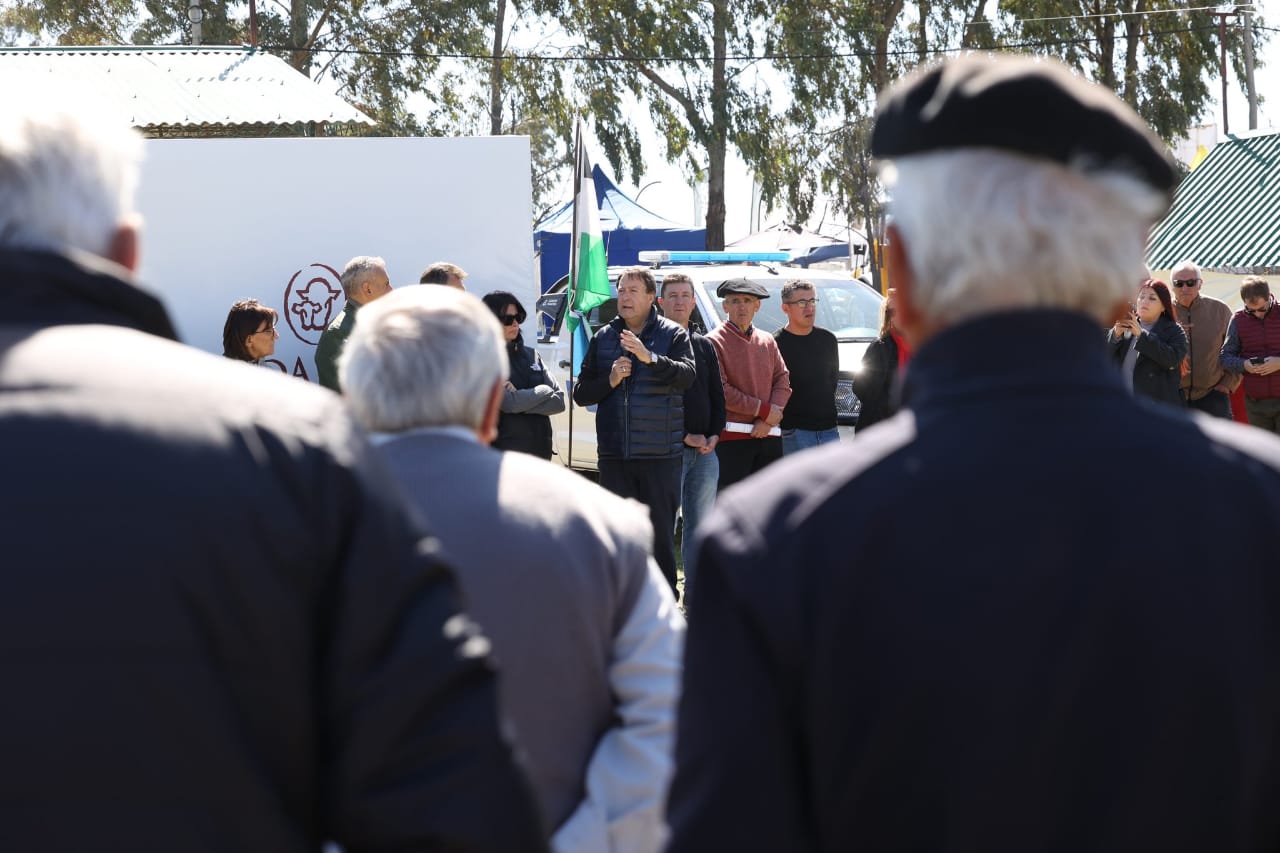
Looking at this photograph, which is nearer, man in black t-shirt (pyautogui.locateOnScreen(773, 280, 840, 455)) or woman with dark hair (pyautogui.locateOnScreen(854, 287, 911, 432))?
woman with dark hair (pyautogui.locateOnScreen(854, 287, 911, 432))

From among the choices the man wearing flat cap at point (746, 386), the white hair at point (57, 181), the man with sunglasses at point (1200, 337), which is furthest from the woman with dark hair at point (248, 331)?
the man with sunglasses at point (1200, 337)

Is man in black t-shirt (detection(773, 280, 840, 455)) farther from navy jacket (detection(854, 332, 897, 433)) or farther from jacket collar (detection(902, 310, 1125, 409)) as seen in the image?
jacket collar (detection(902, 310, 1125, 409))

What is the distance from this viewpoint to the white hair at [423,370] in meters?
2.55

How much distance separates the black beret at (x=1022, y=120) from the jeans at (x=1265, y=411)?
34.4ft

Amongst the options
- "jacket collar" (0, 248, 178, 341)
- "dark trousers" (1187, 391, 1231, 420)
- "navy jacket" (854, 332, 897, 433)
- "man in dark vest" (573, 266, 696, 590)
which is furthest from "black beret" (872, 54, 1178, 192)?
"dark trousers" (1187, 391, 1231, 420)

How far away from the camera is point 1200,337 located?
10.2 metres

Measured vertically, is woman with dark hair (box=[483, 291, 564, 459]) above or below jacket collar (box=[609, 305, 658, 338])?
below

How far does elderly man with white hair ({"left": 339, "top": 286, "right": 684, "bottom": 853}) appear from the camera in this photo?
8.01 ft

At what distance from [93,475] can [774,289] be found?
958 centimetres

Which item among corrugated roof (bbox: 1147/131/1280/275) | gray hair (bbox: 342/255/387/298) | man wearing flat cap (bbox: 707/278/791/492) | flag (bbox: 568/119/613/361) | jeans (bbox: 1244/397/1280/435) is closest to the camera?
gray hair (bbox: 342/255/387/298)

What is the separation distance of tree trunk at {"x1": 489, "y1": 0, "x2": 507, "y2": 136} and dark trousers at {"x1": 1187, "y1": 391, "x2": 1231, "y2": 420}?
23711 mm

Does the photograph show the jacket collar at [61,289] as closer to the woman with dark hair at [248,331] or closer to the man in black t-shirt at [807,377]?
the woman with dark hair at [248,331]

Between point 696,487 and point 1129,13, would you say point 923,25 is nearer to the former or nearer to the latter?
point 1129,13

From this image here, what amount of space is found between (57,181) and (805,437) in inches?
283
